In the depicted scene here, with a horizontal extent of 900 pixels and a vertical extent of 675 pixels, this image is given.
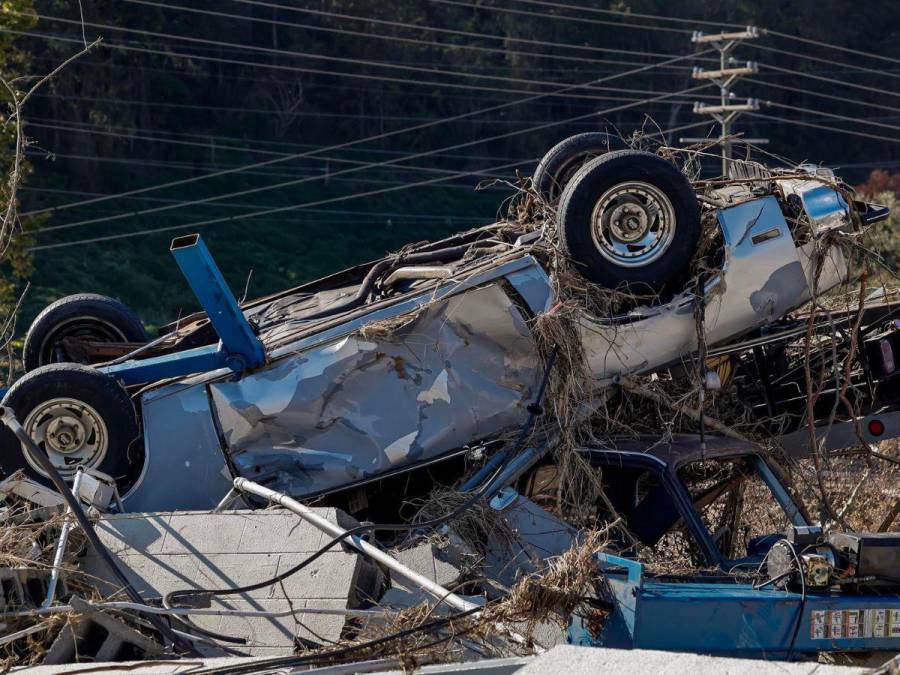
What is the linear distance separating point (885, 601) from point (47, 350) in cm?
594

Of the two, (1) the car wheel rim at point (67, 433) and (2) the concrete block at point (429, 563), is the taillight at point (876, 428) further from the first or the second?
(1) the car wheel rim at point (67, 433)

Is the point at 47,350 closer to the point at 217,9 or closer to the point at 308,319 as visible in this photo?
the point at 308,319

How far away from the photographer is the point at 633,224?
24.0 feet

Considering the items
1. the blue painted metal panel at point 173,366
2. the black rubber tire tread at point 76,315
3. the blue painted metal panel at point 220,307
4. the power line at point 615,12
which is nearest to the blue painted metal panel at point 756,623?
the blue painted metal panel at point 220,307

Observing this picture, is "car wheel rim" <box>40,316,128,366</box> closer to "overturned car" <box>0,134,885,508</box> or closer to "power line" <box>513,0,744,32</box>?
"overturned car" <box>0,134,885,508</box>

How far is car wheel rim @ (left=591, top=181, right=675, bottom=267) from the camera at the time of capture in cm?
725

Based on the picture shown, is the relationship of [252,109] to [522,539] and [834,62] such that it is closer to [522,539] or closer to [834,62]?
[834,62]

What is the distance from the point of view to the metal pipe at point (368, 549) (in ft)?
18.7

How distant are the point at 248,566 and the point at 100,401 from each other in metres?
1.41

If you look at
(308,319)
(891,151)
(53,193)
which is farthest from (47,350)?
(891,151)

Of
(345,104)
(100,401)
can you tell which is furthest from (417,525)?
(345,104)

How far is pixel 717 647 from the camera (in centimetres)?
504

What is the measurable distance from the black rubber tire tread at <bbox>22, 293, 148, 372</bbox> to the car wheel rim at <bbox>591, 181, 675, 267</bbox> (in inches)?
139

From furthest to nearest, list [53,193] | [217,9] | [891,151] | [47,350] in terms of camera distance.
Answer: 1. [891,151]
2. [217,9]
3. [53,193]
4. [47,350]
